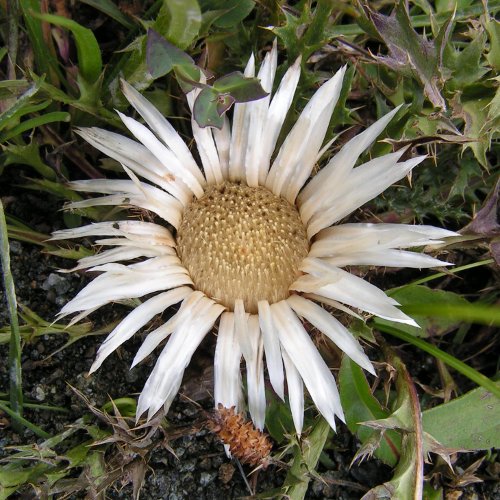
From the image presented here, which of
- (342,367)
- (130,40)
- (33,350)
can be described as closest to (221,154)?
(130,40)

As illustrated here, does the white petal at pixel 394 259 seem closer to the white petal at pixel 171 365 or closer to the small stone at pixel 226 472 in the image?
the white petal at pixel 171 365

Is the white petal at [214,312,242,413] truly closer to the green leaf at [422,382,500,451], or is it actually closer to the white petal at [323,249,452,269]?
the white petal at [323,249,452,269]

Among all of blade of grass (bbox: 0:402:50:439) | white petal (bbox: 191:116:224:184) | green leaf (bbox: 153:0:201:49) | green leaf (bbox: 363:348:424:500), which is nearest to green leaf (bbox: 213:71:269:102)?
green leaf (bbox: 153:0:201:49)

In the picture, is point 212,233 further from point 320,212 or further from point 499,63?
point 499,63

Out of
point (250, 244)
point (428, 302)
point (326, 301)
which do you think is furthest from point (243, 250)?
point (428, 302)

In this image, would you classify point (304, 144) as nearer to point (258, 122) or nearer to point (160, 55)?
point (258, 122)

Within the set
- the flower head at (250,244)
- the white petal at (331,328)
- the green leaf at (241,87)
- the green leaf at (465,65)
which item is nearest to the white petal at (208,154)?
the flower head at (250,244)
